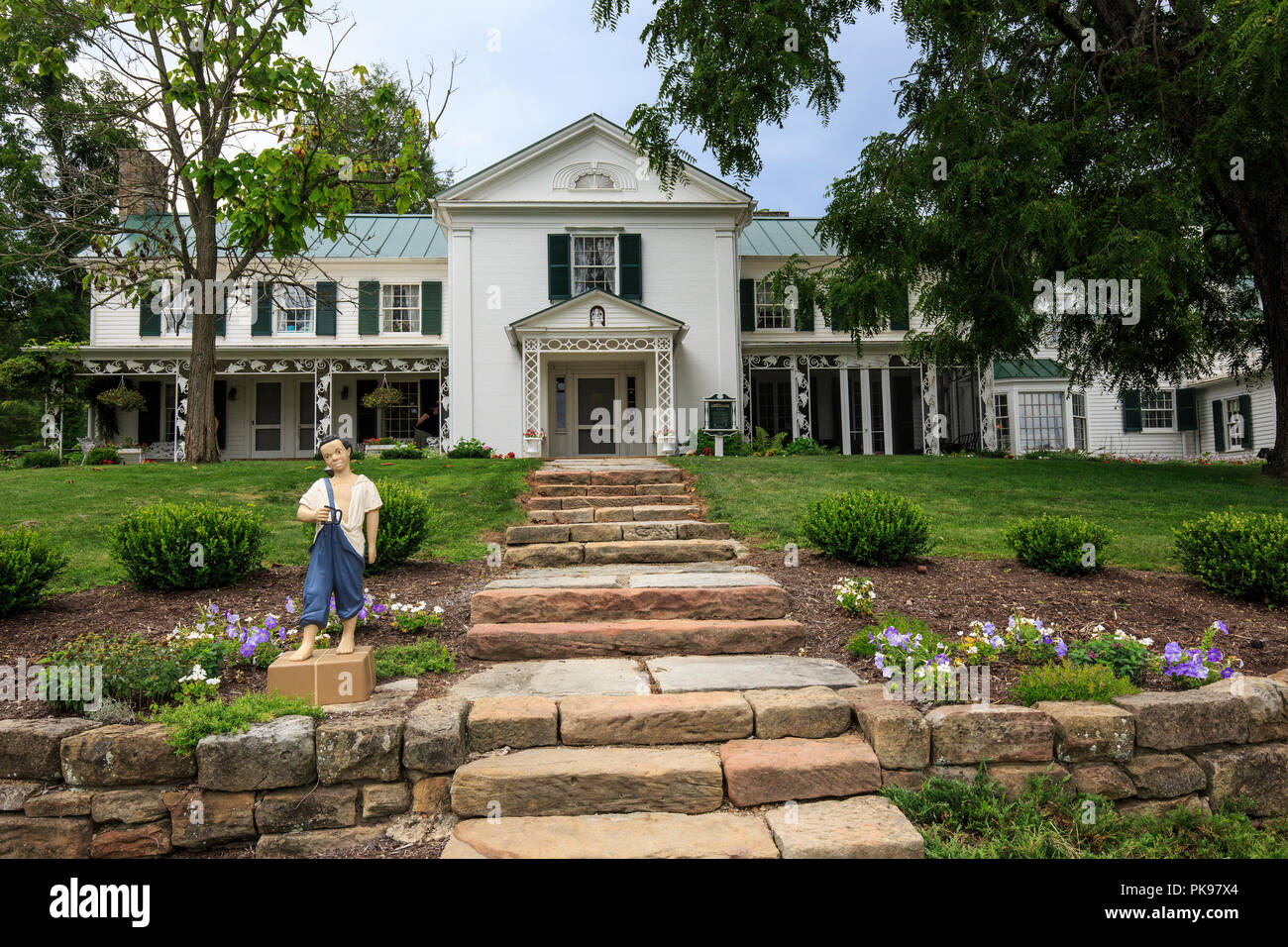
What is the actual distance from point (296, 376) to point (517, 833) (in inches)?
804

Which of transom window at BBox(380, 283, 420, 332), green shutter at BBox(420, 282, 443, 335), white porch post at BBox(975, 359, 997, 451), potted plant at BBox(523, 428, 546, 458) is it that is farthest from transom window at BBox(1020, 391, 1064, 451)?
transom window at BBox(380, 283, 420, 332)

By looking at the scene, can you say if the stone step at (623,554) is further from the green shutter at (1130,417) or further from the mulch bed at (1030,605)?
the green shutter at (1130,417)

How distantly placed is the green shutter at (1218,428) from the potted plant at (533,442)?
1952cm

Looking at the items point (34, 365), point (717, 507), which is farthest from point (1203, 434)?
point (34, 365)

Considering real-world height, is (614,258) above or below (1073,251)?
above

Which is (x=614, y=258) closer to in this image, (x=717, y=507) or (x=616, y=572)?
(x=717, y=507)

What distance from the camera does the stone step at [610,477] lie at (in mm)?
10523

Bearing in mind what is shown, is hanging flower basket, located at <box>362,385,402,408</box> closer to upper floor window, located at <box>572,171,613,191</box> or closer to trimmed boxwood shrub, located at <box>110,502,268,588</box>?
upper floor window, located at <box>572,171,613,191</box>

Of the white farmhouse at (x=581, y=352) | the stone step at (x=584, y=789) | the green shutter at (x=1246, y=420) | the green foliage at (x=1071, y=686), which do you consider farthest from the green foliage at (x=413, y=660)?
the green shutter at (x=1246, y=420)

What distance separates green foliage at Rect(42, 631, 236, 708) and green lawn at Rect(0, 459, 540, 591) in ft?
7.12

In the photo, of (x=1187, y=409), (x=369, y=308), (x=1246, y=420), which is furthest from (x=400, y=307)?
(x=1246, y=420)

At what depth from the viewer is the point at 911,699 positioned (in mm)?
4035

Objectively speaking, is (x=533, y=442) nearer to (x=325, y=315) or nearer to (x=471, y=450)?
(x=471, y=450)

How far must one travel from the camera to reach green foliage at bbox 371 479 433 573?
664 centimetres
